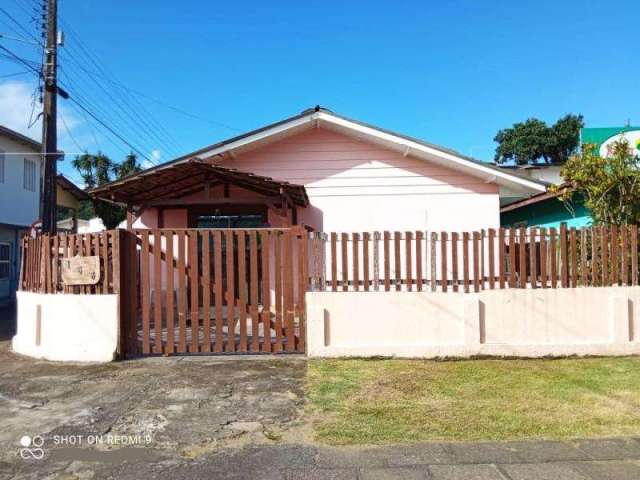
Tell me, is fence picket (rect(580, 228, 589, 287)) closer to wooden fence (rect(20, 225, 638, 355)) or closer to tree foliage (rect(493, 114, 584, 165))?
wooden fence (rect(20, 225, 638, 355))

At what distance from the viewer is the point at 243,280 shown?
7848 millimetres

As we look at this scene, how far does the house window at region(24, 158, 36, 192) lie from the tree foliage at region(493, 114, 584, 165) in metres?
35.7

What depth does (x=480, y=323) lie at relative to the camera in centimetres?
755

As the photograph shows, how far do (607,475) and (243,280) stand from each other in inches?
205

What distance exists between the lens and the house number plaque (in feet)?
25.4

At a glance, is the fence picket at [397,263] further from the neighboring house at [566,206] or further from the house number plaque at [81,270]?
the house number plaque at [81,270]

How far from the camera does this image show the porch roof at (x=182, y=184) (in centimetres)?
920

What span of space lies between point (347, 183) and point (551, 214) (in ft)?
22.0

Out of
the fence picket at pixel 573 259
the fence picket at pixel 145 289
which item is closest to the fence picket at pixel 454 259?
the fence picket at pixel 573 259

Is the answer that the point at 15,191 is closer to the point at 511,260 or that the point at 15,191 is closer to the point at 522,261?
the point at 511,260

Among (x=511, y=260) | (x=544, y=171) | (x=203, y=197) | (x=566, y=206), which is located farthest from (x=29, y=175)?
(x=511, y=260)

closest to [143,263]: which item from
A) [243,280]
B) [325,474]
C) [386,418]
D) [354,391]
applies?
[243,280]

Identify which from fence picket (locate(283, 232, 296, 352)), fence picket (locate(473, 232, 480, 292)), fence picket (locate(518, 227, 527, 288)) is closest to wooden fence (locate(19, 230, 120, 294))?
fence picket (locate(283, 232, 296, 352))

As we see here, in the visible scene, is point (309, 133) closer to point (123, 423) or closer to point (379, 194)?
point (379, 194)
